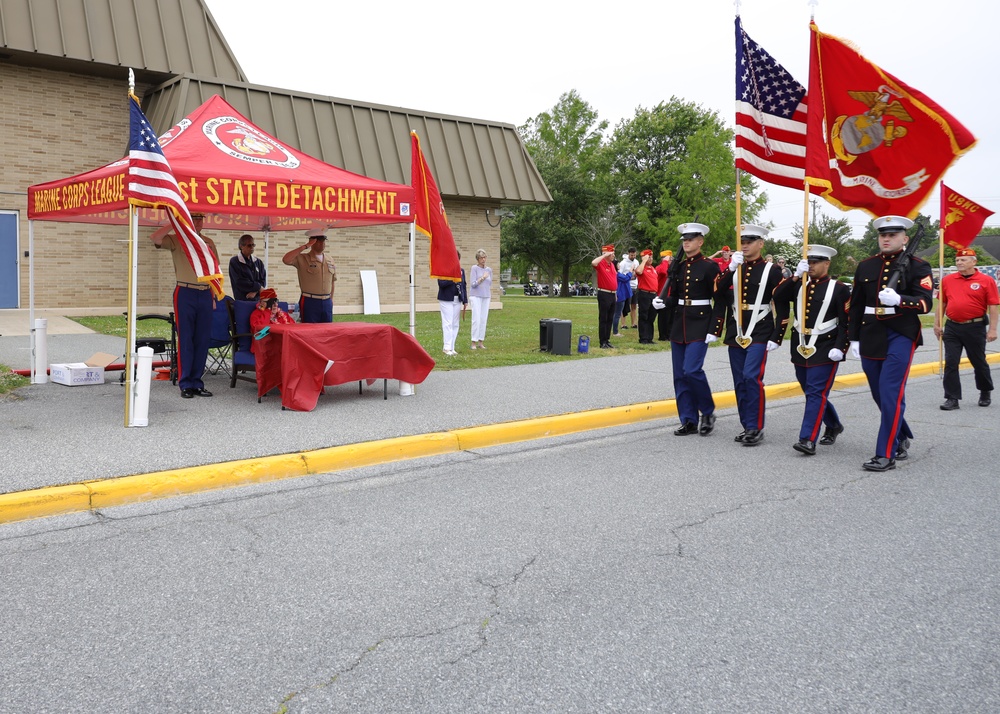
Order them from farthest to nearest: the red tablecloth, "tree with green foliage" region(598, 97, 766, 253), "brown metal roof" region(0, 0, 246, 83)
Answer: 1. "tree with green foliage" region(598, 97, 766, 253)
2. "brown metal roof" region(0, 0, 246, 83)
3. the red tablecloth

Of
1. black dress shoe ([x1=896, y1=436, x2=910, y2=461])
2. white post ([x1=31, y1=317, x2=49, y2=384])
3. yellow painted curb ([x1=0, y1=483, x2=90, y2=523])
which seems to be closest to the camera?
yellow painted curb ([x1=0, y1=483, x2=90, y2=523])

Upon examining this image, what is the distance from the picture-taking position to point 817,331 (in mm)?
7359

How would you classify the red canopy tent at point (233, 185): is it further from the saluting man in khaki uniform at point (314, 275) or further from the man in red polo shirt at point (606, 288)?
the man in red polo shirt at point (606, 288)

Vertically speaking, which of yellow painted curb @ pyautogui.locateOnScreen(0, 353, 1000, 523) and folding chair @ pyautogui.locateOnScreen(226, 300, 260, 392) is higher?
folding chair @ pyautogui.locateOnScreen(226, 300, 260, 392)

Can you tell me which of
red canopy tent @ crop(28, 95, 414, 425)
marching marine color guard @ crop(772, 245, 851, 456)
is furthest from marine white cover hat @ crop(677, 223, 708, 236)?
red canopy tent @ crop(28, 95, 414, 425)

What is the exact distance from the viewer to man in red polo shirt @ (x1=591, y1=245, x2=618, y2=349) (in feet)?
50.1

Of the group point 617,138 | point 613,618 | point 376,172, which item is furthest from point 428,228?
point 617,138

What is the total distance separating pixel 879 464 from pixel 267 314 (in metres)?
6.62

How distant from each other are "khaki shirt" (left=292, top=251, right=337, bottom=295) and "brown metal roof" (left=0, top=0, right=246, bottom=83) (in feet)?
36.6

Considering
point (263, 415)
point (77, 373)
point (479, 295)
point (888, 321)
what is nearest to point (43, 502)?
point (263, 415)

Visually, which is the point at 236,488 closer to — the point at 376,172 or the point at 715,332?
the point at 715,332

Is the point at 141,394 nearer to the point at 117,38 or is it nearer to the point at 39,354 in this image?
the point at 39,354

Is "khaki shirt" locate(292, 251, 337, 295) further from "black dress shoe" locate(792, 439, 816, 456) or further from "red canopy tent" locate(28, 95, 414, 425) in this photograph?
"black dress shoe" locate(792, 439, 816, 456)

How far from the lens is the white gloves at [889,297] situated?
659 cm
